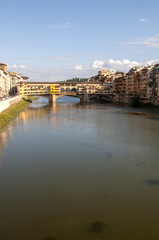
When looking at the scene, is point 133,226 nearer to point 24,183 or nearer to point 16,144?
point 24,183

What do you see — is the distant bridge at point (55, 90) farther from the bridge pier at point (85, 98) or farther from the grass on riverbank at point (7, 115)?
the grass on riverbank at point (7, 115)

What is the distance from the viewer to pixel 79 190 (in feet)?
31.0

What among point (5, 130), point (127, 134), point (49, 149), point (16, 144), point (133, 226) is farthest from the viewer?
point (5, 130)

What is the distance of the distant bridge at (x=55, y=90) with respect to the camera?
67.6 m

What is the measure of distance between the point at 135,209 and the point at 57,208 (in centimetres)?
275

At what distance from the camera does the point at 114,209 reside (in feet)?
26.3

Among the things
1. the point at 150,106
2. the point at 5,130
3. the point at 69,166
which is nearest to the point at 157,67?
the point at 150,106

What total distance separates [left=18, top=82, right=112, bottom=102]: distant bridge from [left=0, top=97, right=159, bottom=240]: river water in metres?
51.3

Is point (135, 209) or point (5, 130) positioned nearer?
point (135, 209)

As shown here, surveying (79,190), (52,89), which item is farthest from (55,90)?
(79,190)

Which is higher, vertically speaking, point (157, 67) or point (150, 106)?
point (157, 67)

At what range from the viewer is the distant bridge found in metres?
67.6

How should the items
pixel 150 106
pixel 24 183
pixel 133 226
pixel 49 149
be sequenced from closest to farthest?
pixel 133 226
pixel 24 183
pixel 49 149
pixel 150 106

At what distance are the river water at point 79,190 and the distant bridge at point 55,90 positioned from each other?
5128 centimetres
